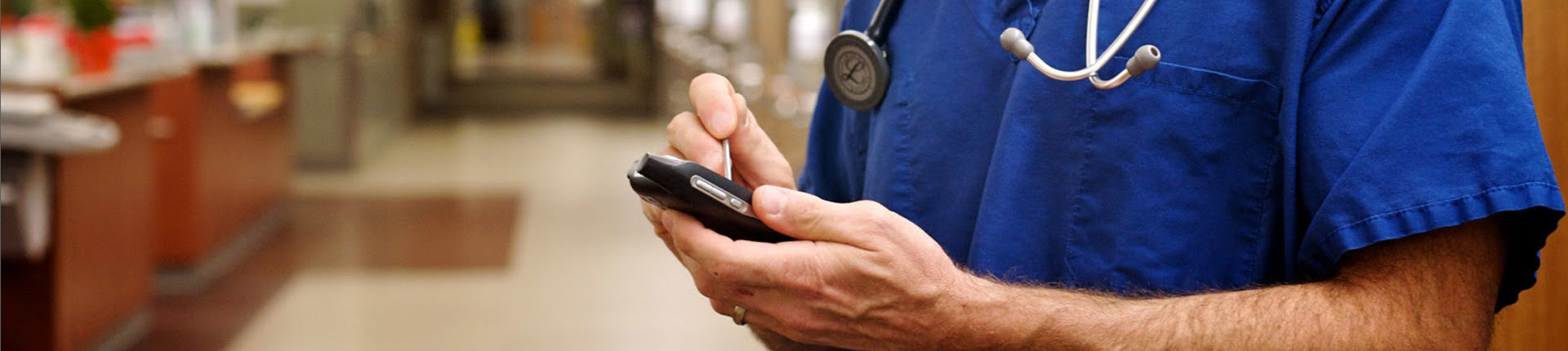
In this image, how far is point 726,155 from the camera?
3.65 ft

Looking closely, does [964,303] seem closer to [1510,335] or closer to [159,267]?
[1510,335]

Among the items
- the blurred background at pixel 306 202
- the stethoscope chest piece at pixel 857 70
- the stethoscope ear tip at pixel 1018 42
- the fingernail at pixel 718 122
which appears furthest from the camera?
the blurred background at pixel 306 202

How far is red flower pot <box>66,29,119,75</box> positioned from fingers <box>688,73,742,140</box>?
4.25 metres

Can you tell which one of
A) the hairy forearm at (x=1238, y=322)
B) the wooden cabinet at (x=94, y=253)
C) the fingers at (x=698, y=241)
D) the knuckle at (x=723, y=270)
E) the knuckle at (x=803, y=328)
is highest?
the fingers at (x=698, y=241)

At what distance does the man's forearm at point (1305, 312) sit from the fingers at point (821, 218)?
10 cm

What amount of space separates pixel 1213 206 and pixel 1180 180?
0.03 m

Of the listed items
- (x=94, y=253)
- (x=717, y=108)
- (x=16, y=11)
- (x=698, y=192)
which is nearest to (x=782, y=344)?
(x=717, y=108)

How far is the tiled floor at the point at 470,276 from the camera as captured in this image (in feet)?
15.5

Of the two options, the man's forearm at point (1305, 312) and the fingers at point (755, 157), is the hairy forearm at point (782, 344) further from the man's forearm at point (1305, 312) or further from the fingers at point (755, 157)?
the man's forearm at point (1305, 312)

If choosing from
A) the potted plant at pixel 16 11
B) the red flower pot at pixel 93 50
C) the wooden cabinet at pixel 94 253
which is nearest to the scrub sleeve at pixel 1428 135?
the wooden cabinet at pixel 94 253

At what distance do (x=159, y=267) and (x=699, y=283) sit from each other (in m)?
Answer: 5.10

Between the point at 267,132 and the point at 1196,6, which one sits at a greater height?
the point at 1196,6

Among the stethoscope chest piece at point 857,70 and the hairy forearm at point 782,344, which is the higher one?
the stethoscope chest piece at point 857,70

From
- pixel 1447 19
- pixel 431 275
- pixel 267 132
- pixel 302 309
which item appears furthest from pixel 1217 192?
pixel 267 132
